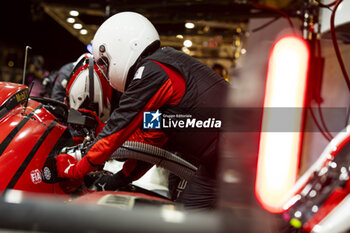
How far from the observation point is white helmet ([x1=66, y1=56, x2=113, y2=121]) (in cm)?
220

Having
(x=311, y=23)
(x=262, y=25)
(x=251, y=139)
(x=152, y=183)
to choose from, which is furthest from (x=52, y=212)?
(x=262, y=25)

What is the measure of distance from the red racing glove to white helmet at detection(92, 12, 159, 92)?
48 centimetres

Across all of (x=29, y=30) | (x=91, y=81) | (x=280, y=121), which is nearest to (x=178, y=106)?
(x=280, y=121)

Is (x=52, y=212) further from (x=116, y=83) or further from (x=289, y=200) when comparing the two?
(x=116, y=83)

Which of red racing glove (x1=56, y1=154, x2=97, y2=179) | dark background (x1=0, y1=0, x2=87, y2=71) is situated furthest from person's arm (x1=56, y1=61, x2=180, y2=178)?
dark background (x1=0, y1=0, x2=87, y2=71)

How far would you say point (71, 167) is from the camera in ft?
4.99

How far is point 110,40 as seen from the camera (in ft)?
5.39

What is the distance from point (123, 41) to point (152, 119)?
0.43 metres

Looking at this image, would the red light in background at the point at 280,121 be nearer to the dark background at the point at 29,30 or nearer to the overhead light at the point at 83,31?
the overhead light at the point at 83,31

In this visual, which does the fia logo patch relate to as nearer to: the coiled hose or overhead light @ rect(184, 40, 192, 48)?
the coiled hose

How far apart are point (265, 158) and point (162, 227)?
35 centimetres

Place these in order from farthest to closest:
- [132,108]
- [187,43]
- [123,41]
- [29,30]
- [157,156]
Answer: [29,30] → [187,43] → [157,156] → [123,41] → [132,108]

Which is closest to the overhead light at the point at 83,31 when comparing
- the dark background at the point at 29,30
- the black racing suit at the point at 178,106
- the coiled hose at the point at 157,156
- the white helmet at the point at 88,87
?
the white helmet at the point at 88,87

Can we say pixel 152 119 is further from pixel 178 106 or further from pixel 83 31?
pixel 83 31
